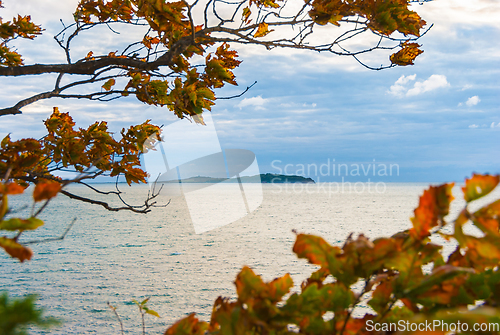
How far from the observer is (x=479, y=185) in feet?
1.53

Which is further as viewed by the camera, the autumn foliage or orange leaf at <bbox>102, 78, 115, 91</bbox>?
orange leaf at <bbox>102, 78, 115, 91</bbox>

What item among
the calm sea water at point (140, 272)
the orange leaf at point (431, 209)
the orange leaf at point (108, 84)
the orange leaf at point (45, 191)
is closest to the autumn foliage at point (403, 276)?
the orange leaf at point (431, 209)

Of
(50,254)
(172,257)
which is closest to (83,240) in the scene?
(50,254)

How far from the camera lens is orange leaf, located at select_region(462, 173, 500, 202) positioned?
1.51 ft

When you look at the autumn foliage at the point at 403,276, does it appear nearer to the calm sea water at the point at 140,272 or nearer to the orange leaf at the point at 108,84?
the orange leaf at the point at 108,84

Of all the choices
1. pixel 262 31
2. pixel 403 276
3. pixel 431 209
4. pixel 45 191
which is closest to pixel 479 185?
pixel 431 209

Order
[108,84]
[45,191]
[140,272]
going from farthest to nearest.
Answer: [140,272] → [108,84] → [45,191]

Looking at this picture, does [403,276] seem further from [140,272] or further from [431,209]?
[140,272]

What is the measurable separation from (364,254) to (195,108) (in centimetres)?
123

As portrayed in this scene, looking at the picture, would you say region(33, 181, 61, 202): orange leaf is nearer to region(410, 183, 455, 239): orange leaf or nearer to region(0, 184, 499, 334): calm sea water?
region(410, 183, 455, 239): orange leaf

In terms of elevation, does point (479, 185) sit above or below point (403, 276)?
above

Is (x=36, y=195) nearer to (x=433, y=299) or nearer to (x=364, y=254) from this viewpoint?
(x=364, y=254)

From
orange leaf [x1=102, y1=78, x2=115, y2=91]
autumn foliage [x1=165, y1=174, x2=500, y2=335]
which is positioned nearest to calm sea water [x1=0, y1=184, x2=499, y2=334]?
orange leaf [x1=102, y1=78, x2=115, y2=91]

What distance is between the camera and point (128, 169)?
1854mm
